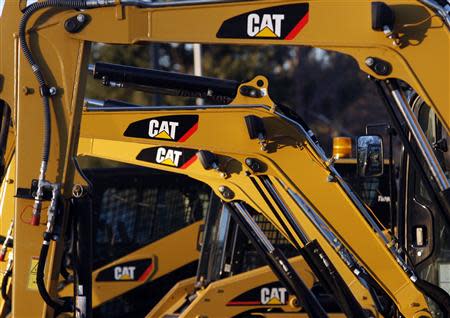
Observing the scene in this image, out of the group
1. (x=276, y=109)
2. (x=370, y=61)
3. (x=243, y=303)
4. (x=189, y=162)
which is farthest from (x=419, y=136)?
(x=243, y=303)

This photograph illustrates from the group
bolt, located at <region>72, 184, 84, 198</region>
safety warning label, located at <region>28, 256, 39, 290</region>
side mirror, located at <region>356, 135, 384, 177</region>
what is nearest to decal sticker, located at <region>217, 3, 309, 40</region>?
side mirror, located at <region>356, 135, 384, 177</region>

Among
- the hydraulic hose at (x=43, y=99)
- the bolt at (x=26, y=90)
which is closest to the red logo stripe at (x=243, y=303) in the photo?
the hydraulic hose at (x=43, y=99)

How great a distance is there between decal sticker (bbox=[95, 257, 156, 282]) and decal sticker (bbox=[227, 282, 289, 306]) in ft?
6.13

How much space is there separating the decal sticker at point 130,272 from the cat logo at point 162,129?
3411 mm

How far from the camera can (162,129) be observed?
791cm

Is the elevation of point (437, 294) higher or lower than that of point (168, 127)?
lower

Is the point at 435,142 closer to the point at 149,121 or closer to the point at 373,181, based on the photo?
the point at 149,121

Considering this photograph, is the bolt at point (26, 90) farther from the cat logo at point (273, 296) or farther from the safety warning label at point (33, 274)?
the cat logo at point (273, 296)

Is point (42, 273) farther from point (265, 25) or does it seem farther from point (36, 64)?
point (265, 25)

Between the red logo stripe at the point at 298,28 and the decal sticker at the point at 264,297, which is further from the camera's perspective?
the decal sticker at the point at 264,297

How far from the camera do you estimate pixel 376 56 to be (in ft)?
20.0

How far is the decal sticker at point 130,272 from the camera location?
1111 cm

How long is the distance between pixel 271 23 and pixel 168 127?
1.86m

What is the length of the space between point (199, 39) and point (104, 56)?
25328 mm
